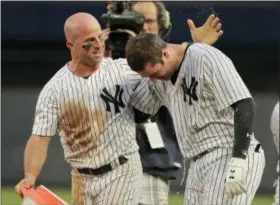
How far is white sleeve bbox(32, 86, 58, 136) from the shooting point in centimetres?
658

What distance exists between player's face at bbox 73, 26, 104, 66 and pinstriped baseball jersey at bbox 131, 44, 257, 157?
616 mm

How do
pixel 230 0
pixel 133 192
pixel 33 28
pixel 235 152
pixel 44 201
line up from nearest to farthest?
pixel 235 152 < pixel 44 201 < pixel 133 192 < pixel 230 0 < pixel 33 28

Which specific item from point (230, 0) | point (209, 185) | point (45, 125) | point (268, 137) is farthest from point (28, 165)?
point (268, 137)

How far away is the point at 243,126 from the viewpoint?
571cm

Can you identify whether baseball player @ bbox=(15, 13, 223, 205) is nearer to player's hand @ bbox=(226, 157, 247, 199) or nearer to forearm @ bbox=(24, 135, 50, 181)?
forearm @ bbox=(24, 135, 50, 181)

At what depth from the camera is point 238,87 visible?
5.79 metres

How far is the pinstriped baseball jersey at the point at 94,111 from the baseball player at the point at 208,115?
1.71 feet

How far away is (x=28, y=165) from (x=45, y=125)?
10.6 inches

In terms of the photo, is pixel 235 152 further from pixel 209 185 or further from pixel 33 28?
pixel 33 28

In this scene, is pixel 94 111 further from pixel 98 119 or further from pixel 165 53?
pixel 165 53

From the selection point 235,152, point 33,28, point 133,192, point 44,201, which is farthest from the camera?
point 33,28

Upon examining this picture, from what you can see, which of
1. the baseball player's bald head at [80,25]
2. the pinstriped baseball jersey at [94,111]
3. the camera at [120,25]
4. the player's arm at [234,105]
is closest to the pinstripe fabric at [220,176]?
the player's arm at [234,105]

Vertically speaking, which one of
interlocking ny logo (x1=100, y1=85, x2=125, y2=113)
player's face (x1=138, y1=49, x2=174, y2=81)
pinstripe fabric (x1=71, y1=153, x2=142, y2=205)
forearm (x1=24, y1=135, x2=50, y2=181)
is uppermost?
player's face (x1=138, y1=49, x2=174, y2=81)

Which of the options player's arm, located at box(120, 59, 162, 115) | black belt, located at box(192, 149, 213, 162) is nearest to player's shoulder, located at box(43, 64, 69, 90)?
player's arm, located at box(120, 59, 162, 115)
